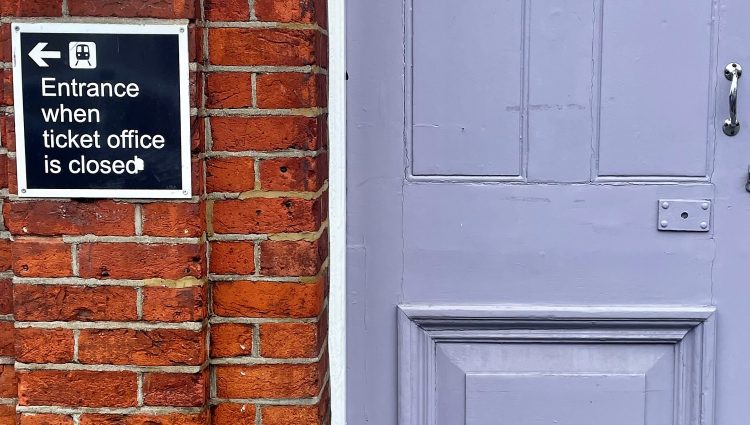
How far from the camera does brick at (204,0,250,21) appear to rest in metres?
1.86

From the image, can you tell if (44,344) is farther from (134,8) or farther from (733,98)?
(733,98)

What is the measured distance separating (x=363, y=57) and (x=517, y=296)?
719 mm

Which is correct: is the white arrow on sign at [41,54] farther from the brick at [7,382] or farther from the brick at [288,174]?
the brick at [7,382]

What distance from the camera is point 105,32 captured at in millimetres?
1805

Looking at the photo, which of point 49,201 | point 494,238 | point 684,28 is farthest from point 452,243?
point 49,201

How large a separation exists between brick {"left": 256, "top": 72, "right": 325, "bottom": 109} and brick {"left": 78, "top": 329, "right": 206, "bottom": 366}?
53 cm

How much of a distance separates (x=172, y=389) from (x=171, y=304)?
0.62 ft

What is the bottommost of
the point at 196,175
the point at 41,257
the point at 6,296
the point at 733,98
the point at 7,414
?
the point at 7,414

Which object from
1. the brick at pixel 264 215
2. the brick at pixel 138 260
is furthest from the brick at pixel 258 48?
the brick at pixel 138 260

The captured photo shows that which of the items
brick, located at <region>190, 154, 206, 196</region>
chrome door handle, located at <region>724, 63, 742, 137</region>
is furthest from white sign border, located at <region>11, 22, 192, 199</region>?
chrome door handle, located at <region>724, 63, 742, 137</region>

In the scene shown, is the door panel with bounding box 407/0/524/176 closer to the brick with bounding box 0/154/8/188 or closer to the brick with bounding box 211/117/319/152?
the brick with bounding box 211/117/319/152

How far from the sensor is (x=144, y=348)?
1867mm

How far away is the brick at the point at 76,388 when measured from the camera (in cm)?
186


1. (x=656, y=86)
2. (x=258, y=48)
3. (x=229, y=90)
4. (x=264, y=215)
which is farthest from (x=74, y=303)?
(x=656, y=86)
